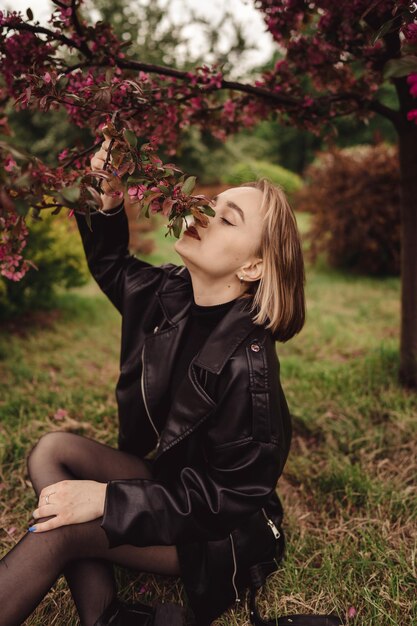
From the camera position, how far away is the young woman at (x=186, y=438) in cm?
138

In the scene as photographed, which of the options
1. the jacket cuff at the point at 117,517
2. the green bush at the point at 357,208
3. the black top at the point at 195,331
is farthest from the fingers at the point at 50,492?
the green bush at the point at 357,208

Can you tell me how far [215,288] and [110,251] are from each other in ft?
1.62

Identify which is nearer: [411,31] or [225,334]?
[411,31]

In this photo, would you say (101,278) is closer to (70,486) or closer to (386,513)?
(70,486)

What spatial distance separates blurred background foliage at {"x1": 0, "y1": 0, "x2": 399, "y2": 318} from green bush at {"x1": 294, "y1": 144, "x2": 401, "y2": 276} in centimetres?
2

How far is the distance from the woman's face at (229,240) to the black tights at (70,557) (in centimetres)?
86

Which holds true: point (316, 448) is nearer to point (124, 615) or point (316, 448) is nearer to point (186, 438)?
point (186, 438)

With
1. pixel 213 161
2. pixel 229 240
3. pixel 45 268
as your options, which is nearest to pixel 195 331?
pixel 229 240

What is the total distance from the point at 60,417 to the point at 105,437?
28cm

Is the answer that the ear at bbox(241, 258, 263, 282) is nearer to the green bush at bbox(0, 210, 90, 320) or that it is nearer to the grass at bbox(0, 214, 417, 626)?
the grass at bbox(0, 214, 417, 626)

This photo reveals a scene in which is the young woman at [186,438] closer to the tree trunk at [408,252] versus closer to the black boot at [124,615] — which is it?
the black boot at [124,615]

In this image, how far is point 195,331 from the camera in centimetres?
178

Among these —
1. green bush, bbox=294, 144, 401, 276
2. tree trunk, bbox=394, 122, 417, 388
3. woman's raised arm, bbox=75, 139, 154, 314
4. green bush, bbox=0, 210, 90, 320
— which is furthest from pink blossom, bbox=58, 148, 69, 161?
green bush, bbox=294, 144, 401, 276

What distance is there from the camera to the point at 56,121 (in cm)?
1300
